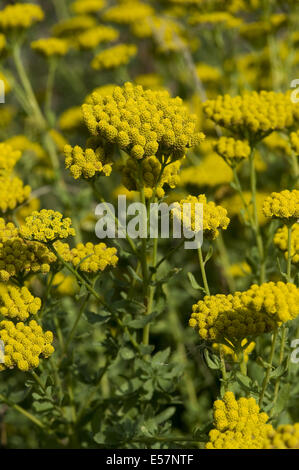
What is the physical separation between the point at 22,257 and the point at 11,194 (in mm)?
605

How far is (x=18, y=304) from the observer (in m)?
2.04

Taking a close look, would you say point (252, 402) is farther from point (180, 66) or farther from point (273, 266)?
point (180, 66)

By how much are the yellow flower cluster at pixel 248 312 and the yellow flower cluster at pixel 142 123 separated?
0.59 metres

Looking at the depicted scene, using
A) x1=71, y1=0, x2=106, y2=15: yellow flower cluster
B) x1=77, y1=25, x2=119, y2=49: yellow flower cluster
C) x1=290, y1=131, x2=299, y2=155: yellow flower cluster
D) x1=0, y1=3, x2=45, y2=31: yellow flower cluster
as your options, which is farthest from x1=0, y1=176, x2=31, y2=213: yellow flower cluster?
x1=71, y1=0, x2=106, y2=15: yellow flower cluster

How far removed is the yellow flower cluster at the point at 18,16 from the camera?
3846 millimetres

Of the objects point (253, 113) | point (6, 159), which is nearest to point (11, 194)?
point (6, 159)

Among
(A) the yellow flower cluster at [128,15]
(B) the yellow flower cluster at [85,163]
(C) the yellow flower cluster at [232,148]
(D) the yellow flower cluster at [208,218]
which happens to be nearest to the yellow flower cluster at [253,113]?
→ (C) the yellow flower cluster at [232,148]

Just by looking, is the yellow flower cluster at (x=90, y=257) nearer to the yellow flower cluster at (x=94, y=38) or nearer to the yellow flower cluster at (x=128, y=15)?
the yellow flower cluster at (x=94, y=38)

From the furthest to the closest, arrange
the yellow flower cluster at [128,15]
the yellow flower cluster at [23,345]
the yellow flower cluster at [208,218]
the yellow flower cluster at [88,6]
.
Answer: the yellow flower cluster at [88,6] → the yellow flower cluster at [128,15] → the yellow flower cluster at [208,218] → the yellow flower cluster at [23,345]
